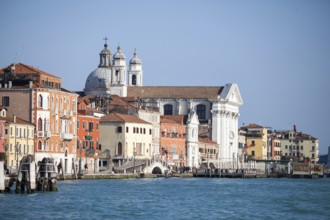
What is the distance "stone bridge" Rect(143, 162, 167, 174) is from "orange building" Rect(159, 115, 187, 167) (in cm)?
691

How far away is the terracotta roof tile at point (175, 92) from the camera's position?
12581cm

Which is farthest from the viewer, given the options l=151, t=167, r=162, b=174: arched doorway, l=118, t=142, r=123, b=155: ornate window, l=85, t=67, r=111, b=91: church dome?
l=85, t=67, r=111, b=91: church dome

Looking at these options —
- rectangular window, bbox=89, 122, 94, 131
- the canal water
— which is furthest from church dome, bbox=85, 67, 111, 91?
the canal water

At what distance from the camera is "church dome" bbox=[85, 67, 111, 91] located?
120 meters

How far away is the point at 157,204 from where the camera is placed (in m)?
54.2

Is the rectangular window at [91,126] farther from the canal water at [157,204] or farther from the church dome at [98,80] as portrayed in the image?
the church dome at [98,80]

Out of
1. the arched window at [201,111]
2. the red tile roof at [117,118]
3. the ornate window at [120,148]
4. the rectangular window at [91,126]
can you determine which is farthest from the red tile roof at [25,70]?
the arched window at [201,111]

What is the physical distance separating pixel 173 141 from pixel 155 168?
44.7 feet

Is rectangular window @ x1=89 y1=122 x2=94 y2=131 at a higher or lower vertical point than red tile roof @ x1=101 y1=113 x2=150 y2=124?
lower

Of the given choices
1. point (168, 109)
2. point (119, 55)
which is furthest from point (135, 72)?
point (168, 109)

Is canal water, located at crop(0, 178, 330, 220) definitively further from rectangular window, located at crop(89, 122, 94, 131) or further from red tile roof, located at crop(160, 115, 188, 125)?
red tile roof, located at crop(160, 115, 188, 125)

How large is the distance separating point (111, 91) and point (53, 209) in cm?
7670

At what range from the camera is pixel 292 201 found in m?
59.7

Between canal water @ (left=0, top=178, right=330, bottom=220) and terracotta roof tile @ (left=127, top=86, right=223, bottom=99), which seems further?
terracotta roof tile @ (left=127, top=86, right=223, bottom=99)
